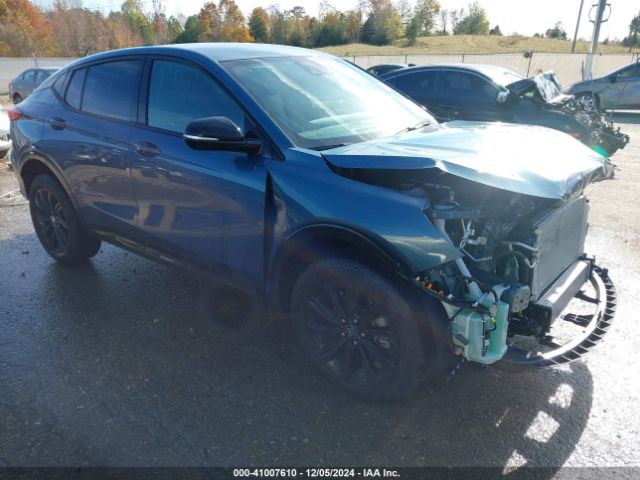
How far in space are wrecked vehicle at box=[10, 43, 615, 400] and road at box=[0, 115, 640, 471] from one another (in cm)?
26

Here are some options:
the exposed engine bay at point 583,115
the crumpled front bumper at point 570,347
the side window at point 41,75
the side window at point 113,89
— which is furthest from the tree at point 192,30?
the crumpled front bumper at point 570,347

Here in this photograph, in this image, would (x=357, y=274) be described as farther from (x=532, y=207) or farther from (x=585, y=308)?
(x=585, y=308)

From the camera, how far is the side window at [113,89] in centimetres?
364

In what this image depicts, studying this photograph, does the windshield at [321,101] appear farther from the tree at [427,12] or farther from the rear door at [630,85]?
the tree at [427,12]

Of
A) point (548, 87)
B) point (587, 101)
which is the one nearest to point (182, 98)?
point (548, 87)

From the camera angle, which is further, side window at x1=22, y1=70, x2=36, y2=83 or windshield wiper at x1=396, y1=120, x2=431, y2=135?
side window at x1=22, y1=70, x2=36, y2=83

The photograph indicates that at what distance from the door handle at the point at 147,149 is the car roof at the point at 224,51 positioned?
638 mm

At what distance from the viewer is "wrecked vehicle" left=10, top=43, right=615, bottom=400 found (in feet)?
8.10

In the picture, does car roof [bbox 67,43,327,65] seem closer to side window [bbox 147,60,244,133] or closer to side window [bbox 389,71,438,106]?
side window [bbox 147,60,244,133]

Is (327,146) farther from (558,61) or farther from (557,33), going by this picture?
(557,33)

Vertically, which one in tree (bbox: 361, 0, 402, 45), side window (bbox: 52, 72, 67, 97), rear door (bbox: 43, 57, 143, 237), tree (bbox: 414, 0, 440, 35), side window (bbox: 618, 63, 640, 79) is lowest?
rear door (bbox: 43, 57, 143, 237)

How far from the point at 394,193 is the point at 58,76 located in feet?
11.3

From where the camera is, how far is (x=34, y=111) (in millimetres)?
4449

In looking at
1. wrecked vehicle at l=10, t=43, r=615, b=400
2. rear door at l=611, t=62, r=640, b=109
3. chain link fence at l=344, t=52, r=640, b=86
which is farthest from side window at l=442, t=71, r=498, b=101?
chain link fence at l=344, t=52, r=640, b=86
